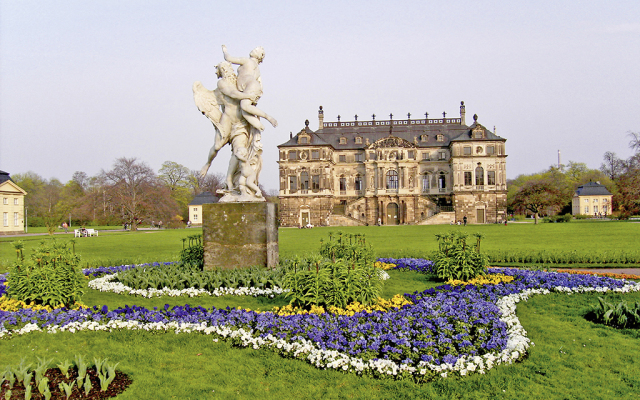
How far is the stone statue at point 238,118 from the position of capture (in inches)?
410

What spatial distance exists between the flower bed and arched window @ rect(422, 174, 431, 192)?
2318 inches

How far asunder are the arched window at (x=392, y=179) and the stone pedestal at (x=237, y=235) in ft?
179

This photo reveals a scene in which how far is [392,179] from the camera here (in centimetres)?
6331

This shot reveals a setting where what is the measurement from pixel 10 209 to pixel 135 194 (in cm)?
1452

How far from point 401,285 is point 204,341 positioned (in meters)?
5.36

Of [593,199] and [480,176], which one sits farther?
[593,199]

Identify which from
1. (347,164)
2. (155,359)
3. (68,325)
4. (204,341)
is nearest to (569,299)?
(204,341)

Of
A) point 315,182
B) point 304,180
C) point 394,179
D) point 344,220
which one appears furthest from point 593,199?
point 304,180

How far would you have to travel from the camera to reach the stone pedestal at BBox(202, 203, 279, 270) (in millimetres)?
9961

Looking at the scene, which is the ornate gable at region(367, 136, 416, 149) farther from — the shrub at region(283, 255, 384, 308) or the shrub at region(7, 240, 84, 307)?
the shrub at region(7, 240, 84, 307)

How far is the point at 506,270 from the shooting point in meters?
11.4

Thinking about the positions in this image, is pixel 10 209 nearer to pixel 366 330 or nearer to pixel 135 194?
pixel 135 194

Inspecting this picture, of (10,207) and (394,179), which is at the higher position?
(394,179)

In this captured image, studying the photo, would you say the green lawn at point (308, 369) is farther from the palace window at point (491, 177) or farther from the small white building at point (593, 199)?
the small white building at point (593, 199)
